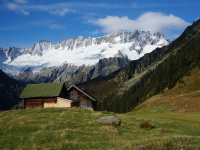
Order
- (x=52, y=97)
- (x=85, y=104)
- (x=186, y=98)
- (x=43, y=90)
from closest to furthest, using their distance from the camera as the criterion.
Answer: (x=52, y=97) → (x=43, y=90) → (x=85, y=104) → (x=186, y=98)

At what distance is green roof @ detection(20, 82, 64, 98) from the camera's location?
59.9 m

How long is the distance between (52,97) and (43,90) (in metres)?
4.18

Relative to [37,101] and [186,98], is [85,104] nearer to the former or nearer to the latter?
[37,101]

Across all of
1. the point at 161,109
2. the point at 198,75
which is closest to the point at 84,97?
the point at 161,109

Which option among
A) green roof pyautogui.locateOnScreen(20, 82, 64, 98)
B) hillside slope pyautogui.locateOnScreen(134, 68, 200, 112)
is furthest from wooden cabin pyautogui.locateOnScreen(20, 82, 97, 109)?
hillside slope pyautogui.locateOnScreen(134, 68, 200, 112)

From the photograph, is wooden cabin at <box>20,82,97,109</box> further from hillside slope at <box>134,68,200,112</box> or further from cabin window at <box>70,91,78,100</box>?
hillside slope at <box>134,68,200,112</box>

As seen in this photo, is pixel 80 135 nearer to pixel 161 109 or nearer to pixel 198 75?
pixel 161 109

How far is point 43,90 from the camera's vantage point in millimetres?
61750

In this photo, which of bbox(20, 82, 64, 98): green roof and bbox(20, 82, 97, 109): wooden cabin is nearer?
bbox(20, 82, 97, 109): wooden cabin

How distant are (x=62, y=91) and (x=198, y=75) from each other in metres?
71.9

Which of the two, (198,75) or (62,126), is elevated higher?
(198,75)

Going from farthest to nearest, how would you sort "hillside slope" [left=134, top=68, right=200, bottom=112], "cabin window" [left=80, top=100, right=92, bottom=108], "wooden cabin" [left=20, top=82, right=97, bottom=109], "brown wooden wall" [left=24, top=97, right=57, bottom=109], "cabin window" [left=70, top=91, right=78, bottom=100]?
1. "cabin window" [left=70, top=91, right=78, bottom=100]
2. "cabin window" [left=80, top=100, right=92, bottom=108]
3. "brown wooden wall" [left=24, top=97, right=57, bottom=109]
4. "wooden cabin" [left=20, top=82, right=97, bottom=109]
5. "hillside slope" [left=134, top=68, right=200, bottom=112]

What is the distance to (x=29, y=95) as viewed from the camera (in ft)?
202

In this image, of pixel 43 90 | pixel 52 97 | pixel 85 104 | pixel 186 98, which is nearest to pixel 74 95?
pixel 85 104
